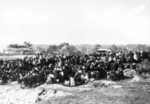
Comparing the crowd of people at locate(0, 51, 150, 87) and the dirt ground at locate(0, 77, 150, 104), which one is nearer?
the dirt ground at locate(0, 77, 150, 104)

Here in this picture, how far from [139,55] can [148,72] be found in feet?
7.10

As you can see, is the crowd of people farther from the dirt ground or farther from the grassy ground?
the grassy ground

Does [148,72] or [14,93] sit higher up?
[148,72]

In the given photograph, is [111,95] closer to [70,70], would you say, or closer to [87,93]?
[87,93]

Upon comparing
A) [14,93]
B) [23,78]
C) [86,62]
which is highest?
[86,62]

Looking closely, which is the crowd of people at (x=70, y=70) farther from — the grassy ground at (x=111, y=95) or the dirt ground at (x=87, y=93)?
the grassy ground at (x=111, y=95)

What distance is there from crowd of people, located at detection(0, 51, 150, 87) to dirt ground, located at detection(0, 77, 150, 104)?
1.68 feet

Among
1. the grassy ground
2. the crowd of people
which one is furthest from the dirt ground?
the crowd of people

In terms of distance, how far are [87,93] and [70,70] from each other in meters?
2.67

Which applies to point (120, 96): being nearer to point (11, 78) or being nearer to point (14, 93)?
point (14, 93)

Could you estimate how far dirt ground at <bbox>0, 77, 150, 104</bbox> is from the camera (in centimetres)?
849

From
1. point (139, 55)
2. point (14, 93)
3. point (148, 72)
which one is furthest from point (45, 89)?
point (139, 55)

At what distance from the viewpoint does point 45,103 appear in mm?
9094

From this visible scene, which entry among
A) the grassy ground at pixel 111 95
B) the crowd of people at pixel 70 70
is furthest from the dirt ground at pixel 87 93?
the crowd of people at pixel 70 70
